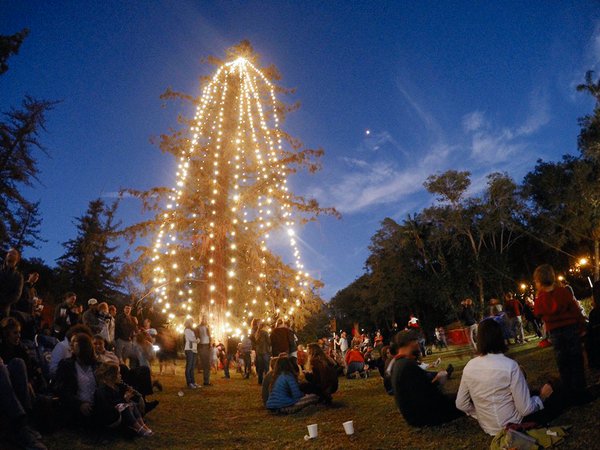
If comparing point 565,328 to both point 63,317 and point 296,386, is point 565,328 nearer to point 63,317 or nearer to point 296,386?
point 296,386

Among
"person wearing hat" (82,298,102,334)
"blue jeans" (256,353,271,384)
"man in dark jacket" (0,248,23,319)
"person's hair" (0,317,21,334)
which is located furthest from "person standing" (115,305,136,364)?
"person's hair" (0,317,21,334)

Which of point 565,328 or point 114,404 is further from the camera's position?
point 114,404

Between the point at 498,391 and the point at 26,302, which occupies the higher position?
the point at 26,302

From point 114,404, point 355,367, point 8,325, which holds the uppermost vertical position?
point 8,325

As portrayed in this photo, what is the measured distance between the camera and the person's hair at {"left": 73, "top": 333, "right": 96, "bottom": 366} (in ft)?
16.4

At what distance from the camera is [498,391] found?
3381mm

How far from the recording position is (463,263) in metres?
31.3

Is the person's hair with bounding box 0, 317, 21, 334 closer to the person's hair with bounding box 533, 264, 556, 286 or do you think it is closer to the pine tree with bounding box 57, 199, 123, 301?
the person's hair with bounding box 533, 264, 556, 286

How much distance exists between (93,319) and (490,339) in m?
7.84

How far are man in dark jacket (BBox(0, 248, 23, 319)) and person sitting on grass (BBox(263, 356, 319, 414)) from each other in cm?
448

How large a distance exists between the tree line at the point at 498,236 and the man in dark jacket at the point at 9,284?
27892 millimetres

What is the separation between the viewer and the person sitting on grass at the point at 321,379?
6957mm

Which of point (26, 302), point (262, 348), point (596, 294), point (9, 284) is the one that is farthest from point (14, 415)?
point (262, 348)

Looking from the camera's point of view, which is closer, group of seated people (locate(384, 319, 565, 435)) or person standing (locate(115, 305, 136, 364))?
group of seated people (locate(384, 319, 565, 435))
